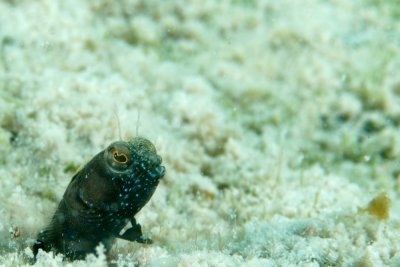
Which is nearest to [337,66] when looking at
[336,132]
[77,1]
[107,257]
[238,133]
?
[336,132]

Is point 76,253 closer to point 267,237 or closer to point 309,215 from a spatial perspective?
point 267,237

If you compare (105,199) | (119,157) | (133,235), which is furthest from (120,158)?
(133,235)

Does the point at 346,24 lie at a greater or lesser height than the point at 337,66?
greater

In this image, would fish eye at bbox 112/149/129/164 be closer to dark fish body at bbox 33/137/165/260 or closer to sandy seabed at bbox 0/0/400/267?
dark fish body at bbox 33/137/165/260

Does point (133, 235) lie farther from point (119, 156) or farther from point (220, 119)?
point (220, 119)

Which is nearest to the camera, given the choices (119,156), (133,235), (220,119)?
(119,156)

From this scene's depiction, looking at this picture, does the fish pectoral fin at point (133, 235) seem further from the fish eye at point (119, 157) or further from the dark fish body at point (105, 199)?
the fish eye at point (119, 157)
